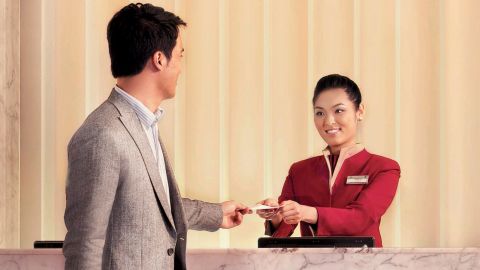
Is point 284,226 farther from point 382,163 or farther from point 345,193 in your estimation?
point 382,163

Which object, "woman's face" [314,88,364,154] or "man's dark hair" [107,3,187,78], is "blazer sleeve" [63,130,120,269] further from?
"woman's face" [314,88,364,154]

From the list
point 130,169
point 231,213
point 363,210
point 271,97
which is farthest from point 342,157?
point 130,169

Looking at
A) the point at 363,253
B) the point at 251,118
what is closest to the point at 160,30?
the point at 363,253

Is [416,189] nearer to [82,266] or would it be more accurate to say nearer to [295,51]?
[295,51]

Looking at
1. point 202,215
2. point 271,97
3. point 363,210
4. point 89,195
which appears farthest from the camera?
point 271,97

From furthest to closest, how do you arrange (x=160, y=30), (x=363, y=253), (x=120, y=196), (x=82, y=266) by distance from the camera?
(x=363, y=253), (x=160, y=30), (x=120, y=196), (x=82, y=266)

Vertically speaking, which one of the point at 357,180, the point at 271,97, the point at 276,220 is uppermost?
the point at 271,97

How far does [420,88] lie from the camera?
3.33m

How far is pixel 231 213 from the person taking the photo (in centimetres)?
264

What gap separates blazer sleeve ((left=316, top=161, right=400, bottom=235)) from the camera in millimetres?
2762

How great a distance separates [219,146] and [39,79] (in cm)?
80

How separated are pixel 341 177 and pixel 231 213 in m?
0.46

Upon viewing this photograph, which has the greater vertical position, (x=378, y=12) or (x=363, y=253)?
(x=378, y=12)

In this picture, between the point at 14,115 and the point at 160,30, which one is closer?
the point at 160,30
